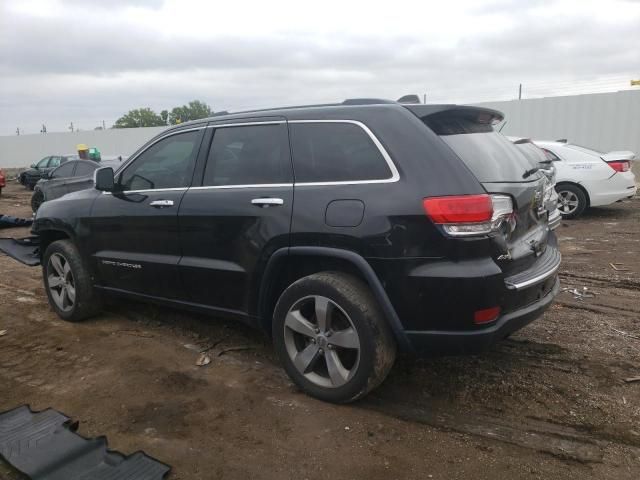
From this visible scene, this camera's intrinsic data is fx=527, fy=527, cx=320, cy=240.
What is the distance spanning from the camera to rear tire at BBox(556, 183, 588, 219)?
9.60 m

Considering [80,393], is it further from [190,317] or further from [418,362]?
[418,362]

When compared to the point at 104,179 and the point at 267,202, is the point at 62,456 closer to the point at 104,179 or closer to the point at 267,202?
the point at 267,202

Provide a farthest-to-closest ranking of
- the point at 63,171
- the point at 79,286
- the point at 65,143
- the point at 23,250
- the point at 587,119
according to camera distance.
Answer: the point at 65,143, the point at 587,119, the point at 63,171, the point at 23,250, the point at 79,286

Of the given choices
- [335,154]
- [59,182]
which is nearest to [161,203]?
[335,154]

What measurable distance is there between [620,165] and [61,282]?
9.06 meters

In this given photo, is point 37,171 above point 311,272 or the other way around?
above

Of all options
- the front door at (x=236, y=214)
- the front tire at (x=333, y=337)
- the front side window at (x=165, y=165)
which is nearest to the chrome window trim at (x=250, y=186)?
the front door at (x=236, y=214)

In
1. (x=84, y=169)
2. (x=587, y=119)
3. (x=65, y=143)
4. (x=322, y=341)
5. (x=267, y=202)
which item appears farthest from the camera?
(x=65, y=143)

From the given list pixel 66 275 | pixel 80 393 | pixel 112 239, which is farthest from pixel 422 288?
pixel 66 275

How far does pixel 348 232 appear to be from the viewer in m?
2.97

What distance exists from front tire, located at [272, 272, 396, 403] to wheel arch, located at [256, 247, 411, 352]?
0.26ft

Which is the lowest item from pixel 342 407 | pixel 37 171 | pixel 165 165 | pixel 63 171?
pixel 342 407

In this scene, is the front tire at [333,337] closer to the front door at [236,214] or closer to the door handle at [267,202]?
the front door at [236,214]

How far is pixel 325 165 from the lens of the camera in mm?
3221
